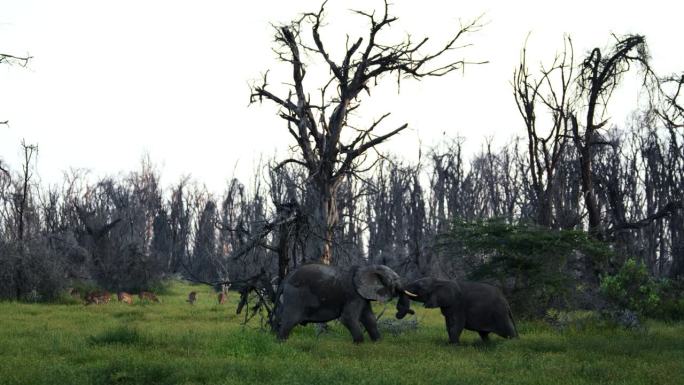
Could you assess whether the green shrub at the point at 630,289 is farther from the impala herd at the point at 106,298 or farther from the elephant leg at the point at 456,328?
the impala herd at the point at 106,298

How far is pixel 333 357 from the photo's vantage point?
11.7 metres

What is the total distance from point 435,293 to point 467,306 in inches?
26.6

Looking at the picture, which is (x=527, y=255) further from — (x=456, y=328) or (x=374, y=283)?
(x=374, y=283)

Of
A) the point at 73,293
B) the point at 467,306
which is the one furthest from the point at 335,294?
the point at 73,293

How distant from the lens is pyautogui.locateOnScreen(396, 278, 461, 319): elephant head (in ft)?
45.5

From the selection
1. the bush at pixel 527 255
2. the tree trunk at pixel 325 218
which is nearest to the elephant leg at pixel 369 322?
the tree trunk at pixel 325 218

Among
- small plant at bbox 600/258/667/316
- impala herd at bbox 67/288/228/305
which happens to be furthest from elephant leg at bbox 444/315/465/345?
impala herd at bbox 67/288/228/305

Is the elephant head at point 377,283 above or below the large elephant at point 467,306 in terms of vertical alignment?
above

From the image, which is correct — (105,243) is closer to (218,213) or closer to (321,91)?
(321,91)

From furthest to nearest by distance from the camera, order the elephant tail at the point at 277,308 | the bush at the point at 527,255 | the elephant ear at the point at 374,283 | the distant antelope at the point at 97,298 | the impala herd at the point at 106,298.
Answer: the impala herd at the point at 106,298 < the distant antelope at the point at 97,298 < the bush at the point at 527,255 < the elephant tail at the point at 277,308 < the elephant ear at the point at 374,283

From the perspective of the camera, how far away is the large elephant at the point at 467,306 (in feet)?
45.5

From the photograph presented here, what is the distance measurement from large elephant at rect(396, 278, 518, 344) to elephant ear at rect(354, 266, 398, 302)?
0.62 m

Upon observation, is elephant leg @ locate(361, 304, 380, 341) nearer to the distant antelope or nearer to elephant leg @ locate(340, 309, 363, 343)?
elephant leg @ locate(340, 309, 363, 343)

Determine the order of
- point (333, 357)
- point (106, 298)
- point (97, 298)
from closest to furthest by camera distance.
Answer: point (333, 357), point (97, 298), point (106, 298)
